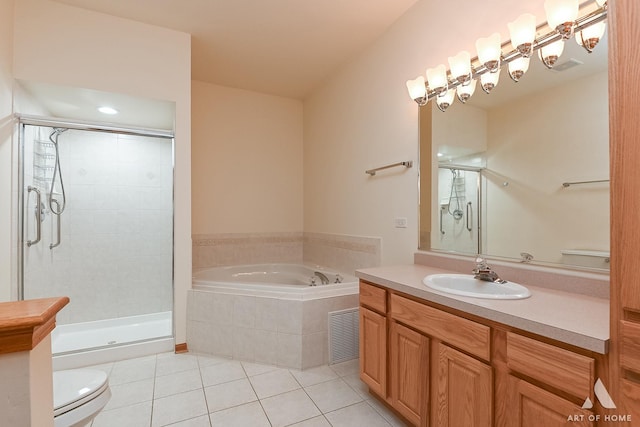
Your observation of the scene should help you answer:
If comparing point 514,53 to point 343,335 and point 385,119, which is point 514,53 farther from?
point 343,335

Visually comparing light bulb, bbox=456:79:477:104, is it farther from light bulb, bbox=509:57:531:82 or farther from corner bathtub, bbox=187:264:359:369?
Result: corner bathtub, bbox=187:264:359:369

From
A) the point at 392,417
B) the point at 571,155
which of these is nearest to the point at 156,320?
the point at 392,417

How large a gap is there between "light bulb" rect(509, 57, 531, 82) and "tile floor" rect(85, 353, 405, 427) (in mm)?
2044

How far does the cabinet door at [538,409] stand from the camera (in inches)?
35.9

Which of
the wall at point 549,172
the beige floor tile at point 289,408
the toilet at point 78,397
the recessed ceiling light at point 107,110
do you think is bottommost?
the beige floor tile at point 289,408

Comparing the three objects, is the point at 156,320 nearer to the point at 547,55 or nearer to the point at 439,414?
Answer: the point at 439,414

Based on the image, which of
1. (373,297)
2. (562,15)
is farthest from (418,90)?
(373,297)

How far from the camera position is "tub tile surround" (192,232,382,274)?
117 inches

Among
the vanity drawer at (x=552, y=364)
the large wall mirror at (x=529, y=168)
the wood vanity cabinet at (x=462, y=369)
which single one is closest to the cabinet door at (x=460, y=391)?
the wood vanity cabinet at (x=462, y=369)

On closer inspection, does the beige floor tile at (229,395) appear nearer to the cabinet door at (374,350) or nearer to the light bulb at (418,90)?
the cabinet door at (374,350)

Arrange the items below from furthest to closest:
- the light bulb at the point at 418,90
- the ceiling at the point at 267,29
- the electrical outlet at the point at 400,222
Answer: the electrical outlet at the point at 400,222, the ceiling at the point at 267,29, the light bulb at the point at 418,90

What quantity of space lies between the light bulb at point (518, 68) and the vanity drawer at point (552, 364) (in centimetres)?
138

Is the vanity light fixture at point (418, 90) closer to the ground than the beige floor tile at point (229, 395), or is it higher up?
higher up

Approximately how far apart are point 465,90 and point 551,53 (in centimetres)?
49
